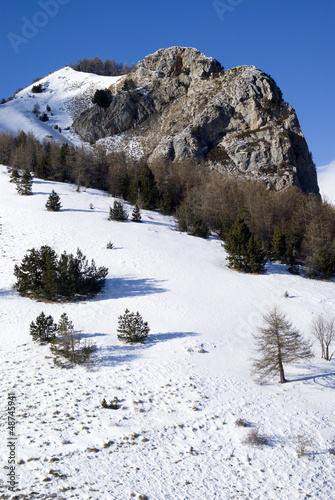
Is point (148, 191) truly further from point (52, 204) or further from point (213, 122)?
point (213, 122)

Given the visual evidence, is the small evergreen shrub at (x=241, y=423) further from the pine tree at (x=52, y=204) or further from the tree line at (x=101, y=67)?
the tree line at (x=101, y=67)

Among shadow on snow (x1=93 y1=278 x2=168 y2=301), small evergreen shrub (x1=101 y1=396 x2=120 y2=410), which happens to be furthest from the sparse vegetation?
shadow on snow (x1=93 y1=278 x2=168 y2=301)

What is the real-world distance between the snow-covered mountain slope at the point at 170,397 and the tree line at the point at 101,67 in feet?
483

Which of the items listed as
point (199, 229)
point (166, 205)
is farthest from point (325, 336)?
point (166, 205)

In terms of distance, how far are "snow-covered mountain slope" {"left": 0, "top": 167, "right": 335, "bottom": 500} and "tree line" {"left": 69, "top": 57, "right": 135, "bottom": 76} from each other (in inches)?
5797

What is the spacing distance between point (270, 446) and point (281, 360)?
553 cm

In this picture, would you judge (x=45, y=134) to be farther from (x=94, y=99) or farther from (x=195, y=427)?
(x=195, y=427)

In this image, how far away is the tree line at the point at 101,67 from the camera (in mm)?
150625

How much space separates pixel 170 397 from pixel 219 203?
38935 millimetres

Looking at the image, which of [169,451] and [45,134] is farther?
[45,134]

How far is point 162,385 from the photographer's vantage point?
48.8 ft

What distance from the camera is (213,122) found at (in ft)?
267

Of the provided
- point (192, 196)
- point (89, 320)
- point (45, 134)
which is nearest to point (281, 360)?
point (89, 320)

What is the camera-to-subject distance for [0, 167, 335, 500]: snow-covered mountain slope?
9.53 meters
